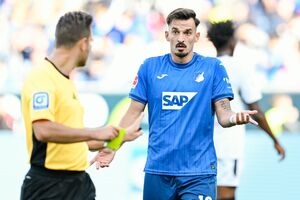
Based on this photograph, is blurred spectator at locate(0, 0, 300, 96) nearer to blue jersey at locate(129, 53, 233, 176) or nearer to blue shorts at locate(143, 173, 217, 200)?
blue jersey at locate(129, 53, 233, 176)

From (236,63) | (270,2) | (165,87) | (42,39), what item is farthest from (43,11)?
(165,87)

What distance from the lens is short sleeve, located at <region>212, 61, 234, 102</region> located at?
6.19 meters

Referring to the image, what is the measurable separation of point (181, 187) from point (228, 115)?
642 mm

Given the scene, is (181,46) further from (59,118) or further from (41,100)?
(41,100)

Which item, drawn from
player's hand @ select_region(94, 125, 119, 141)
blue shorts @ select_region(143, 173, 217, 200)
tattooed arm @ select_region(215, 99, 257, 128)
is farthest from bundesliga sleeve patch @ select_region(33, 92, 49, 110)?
blue shorts @ select_region(143, 173, 217, 200)

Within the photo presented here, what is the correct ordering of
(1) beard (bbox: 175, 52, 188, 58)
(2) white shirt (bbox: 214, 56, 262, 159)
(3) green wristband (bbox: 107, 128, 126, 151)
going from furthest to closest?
1. (2) white shirt (bbox: 214, 56, 262, 159)
2. (1) beard (bbox: 175, 52, 188, 58)
3. (3) green wristband (bbox: 107, 128, 126, 151)

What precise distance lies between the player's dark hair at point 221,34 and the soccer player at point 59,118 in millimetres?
2609

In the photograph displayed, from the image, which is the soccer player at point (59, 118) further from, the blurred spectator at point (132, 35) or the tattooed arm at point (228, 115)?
the blurred spectator at point (132, 35)

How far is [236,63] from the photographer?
7.62m

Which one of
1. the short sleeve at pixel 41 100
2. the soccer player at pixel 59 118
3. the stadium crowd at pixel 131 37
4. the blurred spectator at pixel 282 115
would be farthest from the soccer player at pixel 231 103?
the short sleeve at pixel 41 100

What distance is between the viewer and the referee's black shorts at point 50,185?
522 centimetres

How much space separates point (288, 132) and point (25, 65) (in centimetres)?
358

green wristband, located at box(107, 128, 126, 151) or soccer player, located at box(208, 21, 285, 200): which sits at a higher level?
soccer player, located at box(208, 21, 285, 200)

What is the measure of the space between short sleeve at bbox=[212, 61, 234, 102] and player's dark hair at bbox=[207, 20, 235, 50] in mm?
1403
